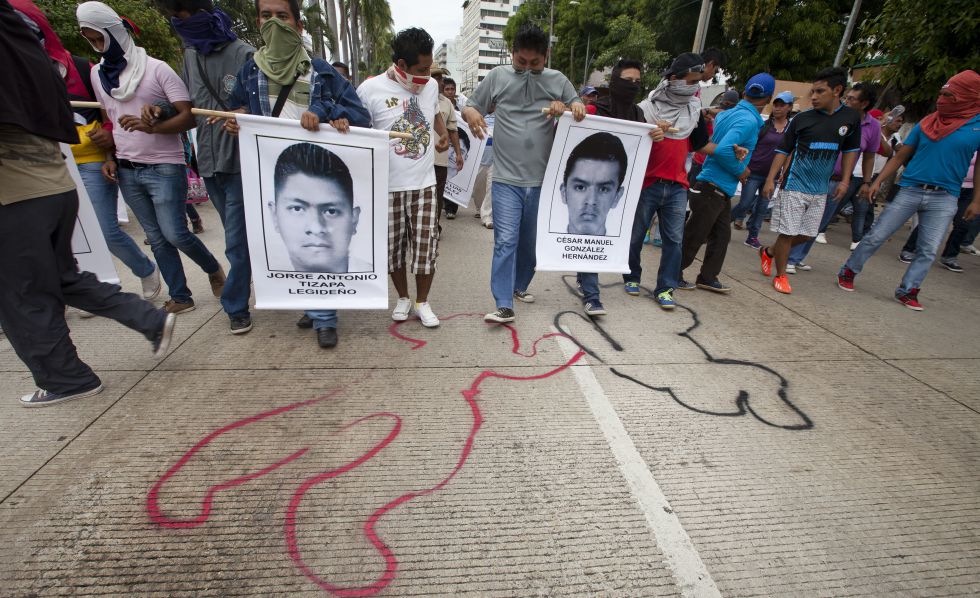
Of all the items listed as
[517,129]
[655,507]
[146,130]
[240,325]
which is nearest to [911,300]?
[517,129]

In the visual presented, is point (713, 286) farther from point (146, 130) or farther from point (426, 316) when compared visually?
point (146, 130)

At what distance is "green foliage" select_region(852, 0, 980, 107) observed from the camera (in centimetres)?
650

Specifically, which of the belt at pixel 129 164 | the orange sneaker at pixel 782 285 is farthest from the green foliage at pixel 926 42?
the belt at pixel 129 164

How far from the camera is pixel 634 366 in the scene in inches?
113

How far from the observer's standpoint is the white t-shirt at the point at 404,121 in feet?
9.57

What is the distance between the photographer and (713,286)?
4387 millimetres

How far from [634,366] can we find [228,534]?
7.35 ft

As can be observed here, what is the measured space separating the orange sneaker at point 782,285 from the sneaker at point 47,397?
5348 millimetres

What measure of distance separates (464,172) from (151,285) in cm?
359

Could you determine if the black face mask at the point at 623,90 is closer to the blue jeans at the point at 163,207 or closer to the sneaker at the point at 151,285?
the blue jeans at the point at 163,207

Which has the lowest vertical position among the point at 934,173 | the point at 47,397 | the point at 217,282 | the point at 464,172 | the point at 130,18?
the point at 47,397

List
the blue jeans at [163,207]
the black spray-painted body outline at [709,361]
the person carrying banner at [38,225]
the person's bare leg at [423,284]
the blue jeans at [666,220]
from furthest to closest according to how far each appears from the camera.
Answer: the blue jeans at [666,220] → the person's bare leg at [423,284] → the blue jeans at [163,207] → the black spray-painted body outline at [709,361] → the person carrying banner at [38,225]

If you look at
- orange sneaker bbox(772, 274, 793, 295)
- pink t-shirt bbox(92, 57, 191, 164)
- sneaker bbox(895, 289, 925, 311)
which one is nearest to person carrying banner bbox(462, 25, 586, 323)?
pink t-shirt bbox(92, 57, 191, 164)

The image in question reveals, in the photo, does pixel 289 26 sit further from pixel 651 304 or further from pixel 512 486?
pixel 651 304
